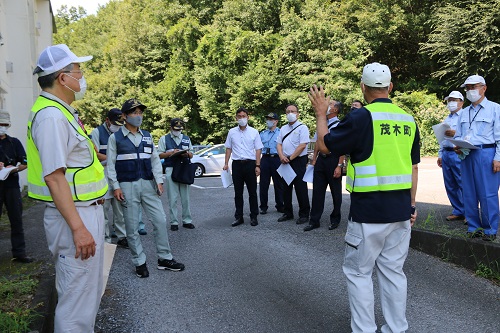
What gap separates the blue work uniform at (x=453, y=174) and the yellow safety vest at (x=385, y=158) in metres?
4.19

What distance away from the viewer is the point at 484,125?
573cm

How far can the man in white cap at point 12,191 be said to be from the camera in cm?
582

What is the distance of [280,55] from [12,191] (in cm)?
2565

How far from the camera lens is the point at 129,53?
122ft

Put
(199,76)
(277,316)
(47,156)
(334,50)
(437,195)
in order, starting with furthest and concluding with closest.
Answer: (199,76) → (334,50) → (437,195) → (277,316) → (47,156)

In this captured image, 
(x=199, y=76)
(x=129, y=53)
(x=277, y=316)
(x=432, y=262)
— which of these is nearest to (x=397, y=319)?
(x=277, y=316)

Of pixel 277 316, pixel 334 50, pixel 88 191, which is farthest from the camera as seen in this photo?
pixel 334 50

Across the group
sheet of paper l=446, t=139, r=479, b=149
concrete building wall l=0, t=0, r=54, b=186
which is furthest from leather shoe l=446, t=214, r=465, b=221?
concrete building wall l=0, t=0, r=54, b=186

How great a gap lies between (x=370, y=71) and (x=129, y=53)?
36.7 meters

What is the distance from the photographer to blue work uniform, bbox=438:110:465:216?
23.6 feet

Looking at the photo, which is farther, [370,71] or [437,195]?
[437,195]

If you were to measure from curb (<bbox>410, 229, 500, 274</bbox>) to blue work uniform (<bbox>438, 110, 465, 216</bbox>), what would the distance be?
5.02 ft

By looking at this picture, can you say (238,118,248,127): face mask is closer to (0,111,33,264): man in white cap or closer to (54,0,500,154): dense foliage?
(0,111,33,264): man in white cap

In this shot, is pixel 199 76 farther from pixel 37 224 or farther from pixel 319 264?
pixel 319 264
